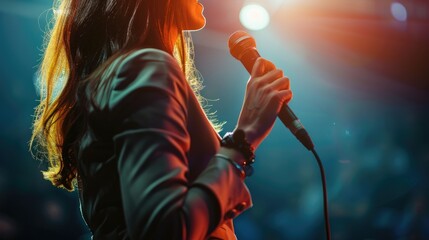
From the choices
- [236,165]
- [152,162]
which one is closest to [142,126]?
[152,162]

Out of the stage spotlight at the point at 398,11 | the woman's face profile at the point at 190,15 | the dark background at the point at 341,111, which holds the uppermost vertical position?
the stage spotlight at the point at 398,11

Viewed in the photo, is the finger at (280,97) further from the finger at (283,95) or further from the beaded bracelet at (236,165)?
the beaded bracelet at (236,165)

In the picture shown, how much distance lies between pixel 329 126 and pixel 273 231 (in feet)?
2.99

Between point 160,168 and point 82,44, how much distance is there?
42cm

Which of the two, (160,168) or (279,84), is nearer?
(160,168)

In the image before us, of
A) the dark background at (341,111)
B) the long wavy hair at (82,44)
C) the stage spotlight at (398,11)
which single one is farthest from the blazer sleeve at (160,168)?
the stage spotlight at (398,11)

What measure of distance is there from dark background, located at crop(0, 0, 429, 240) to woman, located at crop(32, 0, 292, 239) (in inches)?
89.5

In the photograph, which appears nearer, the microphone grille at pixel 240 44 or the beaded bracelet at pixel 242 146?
the beaded bracelet at pixel 242 146

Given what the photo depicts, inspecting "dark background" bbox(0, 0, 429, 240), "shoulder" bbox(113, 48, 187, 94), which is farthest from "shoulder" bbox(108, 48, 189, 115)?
"dark background" bbox(0, 0, 429, 240)

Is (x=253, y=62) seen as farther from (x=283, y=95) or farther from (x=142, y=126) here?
(x=142, y=126)

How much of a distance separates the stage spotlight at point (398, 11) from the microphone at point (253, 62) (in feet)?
8.70

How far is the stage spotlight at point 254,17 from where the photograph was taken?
3182 millimetres

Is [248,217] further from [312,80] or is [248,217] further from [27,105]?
[27,105]

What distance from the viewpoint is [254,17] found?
10.7 feet
